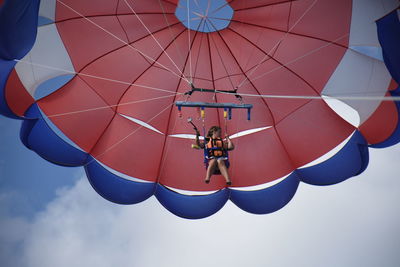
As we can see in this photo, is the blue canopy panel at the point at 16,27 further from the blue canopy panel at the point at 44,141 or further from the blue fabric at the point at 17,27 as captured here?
the blue canopy panel at the point at 44,141

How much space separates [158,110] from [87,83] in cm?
100

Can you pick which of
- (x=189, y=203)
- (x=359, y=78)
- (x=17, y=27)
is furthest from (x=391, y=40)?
(x=17, y=27)

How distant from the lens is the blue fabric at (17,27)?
3.56 metres

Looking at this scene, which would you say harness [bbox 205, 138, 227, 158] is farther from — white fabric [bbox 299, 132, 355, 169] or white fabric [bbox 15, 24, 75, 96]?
white fabric [bbox 15, 24, 75, 96]

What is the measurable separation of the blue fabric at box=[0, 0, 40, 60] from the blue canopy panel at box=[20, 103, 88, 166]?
0.94 metres

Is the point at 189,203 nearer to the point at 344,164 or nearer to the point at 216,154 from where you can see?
the point at 216,154

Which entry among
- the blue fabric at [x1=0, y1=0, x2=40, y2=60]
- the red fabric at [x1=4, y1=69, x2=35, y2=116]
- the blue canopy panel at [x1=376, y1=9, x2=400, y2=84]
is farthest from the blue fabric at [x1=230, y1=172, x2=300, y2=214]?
the blue fabric at [x1=0, y1=0, x2=40, y2=60]

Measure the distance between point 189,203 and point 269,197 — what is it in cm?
111

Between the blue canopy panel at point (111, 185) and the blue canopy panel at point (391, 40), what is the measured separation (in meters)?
3.41

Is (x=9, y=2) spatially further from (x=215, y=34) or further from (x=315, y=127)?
(x=315, y=127)

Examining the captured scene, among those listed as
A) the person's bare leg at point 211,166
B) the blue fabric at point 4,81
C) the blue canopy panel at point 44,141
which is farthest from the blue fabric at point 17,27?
the person's bare leg at point 211,166

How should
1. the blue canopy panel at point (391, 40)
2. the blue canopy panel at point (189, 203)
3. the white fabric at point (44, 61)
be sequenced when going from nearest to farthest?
the blue canopy panel at point (391, 40)
the white fabric at point (44, 61)
the blue canopy panel at point (189, 203)

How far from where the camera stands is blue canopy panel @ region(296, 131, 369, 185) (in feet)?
16.5

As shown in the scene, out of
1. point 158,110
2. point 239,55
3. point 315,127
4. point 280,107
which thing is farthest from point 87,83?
point 315,127
